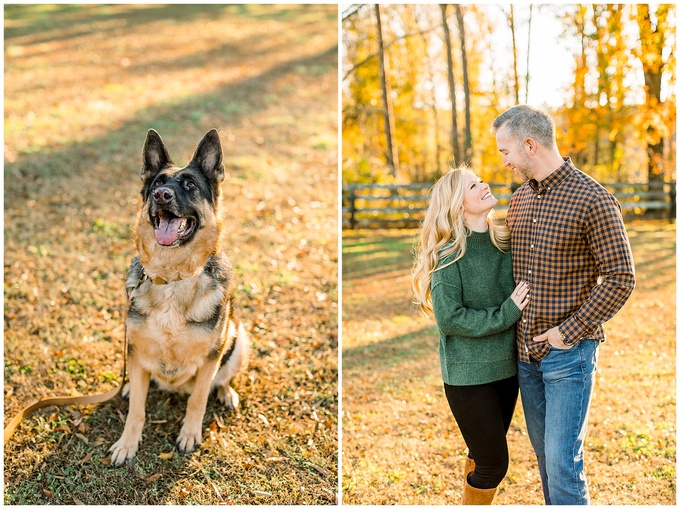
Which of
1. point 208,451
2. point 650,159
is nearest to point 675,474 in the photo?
point 208,451

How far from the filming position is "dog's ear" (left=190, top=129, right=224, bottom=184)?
11.3ft

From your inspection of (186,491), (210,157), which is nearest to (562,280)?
(210,157)

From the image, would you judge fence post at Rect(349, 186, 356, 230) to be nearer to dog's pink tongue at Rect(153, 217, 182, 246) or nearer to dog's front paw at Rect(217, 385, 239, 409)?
dog's front paw at Rect(217, 385, 239, 409)

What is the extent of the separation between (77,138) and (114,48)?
639cm

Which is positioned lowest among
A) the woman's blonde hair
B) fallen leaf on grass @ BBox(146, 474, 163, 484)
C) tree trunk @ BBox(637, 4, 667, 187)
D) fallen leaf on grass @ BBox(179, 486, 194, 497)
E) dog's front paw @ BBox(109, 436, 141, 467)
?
fallen leaf on grass @ BBox(179, 486, 194, 497)

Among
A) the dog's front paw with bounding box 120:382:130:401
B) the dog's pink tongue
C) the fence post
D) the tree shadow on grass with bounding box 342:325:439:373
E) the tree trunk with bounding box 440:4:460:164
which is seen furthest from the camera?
the fence post

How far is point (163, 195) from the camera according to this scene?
3094 millimetres

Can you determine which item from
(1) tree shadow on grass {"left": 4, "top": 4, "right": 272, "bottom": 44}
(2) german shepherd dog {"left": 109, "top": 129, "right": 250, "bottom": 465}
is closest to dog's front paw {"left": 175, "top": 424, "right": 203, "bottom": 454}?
(2) german shepherd dog {"left": 109, "top": 129, "right": 250, "bottom": 465}

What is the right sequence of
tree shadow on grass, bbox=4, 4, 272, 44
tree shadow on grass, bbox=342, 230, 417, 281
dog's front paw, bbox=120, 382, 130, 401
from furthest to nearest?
Result: tree shadow on grass, bbox=4, 4, 272, 44, tree shadow on grass, bbox=342, 230, 417, 281, dog's front paw, bbox=120, 382, 130, 401

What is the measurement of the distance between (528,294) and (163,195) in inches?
78.8

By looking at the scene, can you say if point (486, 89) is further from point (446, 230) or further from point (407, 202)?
point (446, 230)

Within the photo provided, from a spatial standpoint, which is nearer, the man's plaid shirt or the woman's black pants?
the man's plaid shirt

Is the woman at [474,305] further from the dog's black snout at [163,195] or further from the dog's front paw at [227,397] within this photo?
the dog's front paw at [227,397]

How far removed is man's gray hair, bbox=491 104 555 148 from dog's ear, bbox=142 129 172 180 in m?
2.00
